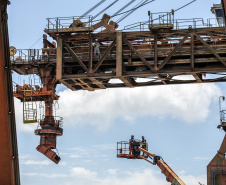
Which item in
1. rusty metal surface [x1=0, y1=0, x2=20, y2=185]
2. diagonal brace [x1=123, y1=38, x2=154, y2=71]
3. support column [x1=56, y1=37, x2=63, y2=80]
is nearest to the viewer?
rusty metal surface [x1=0, y1=0, x2=20, y2=185]

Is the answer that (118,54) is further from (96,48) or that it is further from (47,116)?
(47,116)

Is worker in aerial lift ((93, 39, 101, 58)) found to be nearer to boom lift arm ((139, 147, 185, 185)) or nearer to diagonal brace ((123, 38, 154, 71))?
diagonal brace ((123, 38, 154, 71))

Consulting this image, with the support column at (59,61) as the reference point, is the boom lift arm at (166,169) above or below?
below

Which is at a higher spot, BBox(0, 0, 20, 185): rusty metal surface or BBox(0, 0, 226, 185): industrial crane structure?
BBox(0, 0, 226, 185): industrial crane structure

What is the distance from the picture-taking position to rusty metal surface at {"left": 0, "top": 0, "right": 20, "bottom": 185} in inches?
372

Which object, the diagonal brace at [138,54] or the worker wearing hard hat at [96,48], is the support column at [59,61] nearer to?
the worker wearing hard hat at [96,48]

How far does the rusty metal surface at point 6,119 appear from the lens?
944cm

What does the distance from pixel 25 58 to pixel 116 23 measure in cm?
1396

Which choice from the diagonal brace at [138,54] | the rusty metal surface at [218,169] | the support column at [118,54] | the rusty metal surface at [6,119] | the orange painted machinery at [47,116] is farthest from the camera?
the orange painted machinery at [47,116]

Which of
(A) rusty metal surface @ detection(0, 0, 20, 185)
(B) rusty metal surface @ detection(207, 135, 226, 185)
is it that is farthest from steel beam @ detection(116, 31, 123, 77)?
(A) rusty metal surface @ detection(0, 0, 20, 185)

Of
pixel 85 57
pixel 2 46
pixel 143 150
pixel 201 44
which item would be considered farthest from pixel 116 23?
pixel 2 46

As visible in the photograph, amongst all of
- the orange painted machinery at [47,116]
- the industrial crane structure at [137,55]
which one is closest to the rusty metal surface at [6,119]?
the industrial crane structure at [137,55]

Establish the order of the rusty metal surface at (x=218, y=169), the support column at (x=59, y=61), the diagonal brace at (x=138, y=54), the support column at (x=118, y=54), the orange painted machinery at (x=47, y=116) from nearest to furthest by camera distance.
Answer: the diagonal brace at (x=138, y=54)
the support column at (x=118, y=54)
the support column at (x=59, y=61)
the rusty metal surface at (x=218, y=169)
the orange painted machinery at (x=47, y=116)

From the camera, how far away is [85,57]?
26234mm
